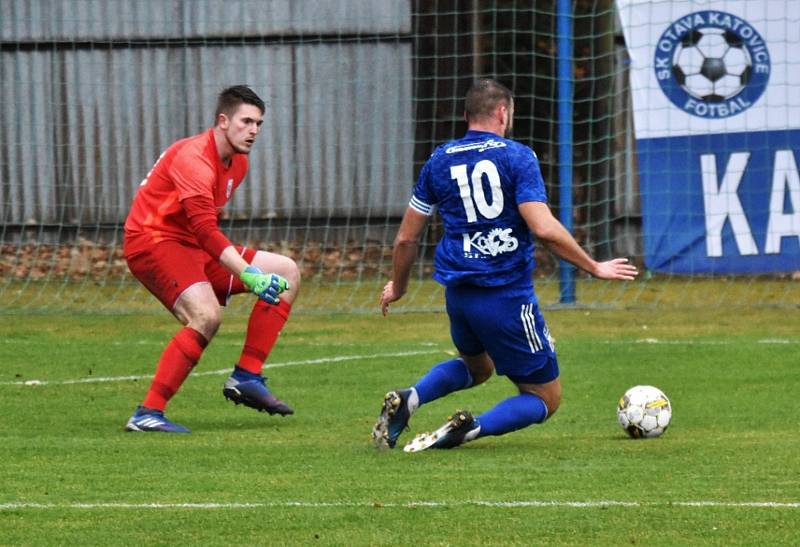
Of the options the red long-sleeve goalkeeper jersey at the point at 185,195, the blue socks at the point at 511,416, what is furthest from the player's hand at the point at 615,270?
the red long-sleeve goalkeeper jersey at the point at 185,195

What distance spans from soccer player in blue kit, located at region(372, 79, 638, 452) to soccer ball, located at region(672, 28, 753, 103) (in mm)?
7328

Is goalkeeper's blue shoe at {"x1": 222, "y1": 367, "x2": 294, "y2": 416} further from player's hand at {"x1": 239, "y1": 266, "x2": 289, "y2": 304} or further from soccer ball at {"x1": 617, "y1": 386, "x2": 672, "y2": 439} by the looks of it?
soccer ball at {"x1": 617, "y1": 386, "x2": 672, "y2": 439}

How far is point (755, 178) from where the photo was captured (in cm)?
1441

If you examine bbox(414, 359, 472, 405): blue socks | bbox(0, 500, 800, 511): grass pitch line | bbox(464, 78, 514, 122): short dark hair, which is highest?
bbox(464, 78, 514, 122): short dark hair

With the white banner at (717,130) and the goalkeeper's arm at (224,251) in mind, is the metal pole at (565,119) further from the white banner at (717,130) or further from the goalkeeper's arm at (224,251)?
the goalkeeper's arm at (224,251)

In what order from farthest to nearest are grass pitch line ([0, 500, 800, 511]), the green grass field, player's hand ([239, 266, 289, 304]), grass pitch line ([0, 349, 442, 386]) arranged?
grass pitch line ([0, 349, 442, 386]) < player's hand ([239, 266, 289, 304]) < grass pitch line ([0, 500, 800, 511]) < the green grass field

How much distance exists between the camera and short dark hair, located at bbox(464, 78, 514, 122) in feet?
24.5

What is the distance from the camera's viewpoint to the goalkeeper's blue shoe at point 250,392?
28.5ft

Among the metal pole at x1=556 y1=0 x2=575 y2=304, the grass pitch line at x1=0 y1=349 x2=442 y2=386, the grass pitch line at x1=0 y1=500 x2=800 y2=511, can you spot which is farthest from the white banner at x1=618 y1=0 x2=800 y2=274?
the grass pitch line at x1=0 y1=500 x2=800 y2=511

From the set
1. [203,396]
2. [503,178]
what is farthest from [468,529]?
[203,396]

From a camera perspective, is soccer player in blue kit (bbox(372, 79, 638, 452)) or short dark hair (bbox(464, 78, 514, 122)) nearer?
soccer player in blue kit (bbox(372, 79, 638, 452))

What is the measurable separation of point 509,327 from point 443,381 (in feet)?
1.47

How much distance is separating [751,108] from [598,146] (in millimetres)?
2231

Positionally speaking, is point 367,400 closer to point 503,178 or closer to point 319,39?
point 503,178
